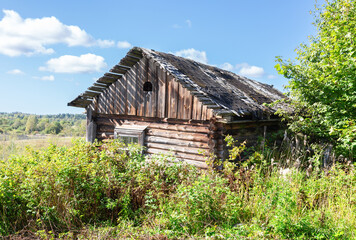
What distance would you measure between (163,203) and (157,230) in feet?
3.92

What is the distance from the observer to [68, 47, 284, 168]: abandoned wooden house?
780cm

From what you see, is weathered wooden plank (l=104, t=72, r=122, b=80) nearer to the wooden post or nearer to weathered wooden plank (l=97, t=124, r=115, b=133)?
the wooden post

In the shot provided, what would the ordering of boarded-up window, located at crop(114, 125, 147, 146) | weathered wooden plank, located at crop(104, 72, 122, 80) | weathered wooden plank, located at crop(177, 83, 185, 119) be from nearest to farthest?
weathered wooden plank, located at crop(177, 83, 185, 119), boarded-up window, located at crop(114, 125, 147, 146), weathered wooden plank, located at crop(104, 72, 122, 80)

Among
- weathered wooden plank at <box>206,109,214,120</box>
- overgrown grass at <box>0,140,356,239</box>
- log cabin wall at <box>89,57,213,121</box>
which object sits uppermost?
log cabin wall at <box>89,57,213,121</box>

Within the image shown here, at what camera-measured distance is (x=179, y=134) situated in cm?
862

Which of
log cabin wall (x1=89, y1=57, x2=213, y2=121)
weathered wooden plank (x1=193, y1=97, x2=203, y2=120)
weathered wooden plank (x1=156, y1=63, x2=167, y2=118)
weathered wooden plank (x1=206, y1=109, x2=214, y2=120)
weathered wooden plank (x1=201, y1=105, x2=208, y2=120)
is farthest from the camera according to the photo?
weathered wooden plank (x1=156, y1=63, x2=167, y2=118)

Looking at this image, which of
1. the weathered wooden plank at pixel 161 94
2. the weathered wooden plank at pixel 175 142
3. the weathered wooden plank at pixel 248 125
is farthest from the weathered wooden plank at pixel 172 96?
the weathered wooden plank at pixel 248 125

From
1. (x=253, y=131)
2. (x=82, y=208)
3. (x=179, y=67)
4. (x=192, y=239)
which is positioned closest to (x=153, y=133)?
(x=179, y=67)

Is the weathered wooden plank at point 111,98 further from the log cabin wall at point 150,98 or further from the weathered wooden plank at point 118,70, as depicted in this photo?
the weathered wooden plank at point 118,70

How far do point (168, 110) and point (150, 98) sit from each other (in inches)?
36.9

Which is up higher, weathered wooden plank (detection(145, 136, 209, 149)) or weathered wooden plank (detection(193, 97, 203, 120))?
weathered wooden plank (detection(193, 97, 203, 120))

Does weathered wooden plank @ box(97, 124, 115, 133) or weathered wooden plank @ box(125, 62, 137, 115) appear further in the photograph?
weathered wooden plank @ box(97, 124, 115, 133)

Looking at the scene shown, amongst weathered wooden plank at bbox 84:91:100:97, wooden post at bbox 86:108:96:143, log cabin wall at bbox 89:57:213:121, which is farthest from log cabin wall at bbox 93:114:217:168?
weathered wooden plank at bbox 84:91:100:97

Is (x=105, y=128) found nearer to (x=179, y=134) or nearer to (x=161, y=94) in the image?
(x=161, y=94)
